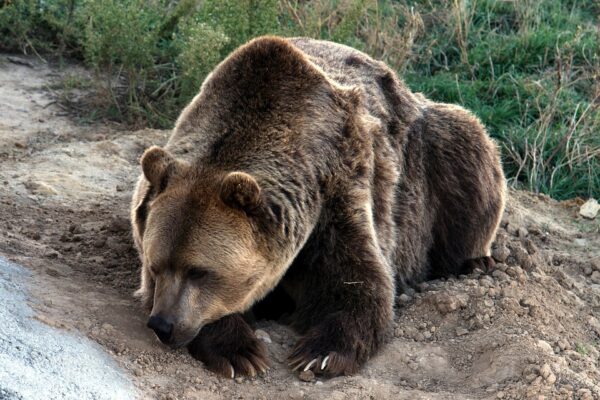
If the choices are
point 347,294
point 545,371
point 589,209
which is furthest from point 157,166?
point 589,209

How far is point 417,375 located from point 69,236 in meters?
2.27

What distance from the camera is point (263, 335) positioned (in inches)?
187

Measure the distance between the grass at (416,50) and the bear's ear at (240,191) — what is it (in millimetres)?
3221

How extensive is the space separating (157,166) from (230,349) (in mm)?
913

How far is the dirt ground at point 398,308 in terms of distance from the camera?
4293 millimetres

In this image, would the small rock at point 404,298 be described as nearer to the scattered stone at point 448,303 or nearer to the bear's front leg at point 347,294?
the scattered stone at point 448,303

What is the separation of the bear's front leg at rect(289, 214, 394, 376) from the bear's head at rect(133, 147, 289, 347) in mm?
391

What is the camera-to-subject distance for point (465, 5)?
9.62m

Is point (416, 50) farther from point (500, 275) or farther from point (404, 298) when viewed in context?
point (404, 298)

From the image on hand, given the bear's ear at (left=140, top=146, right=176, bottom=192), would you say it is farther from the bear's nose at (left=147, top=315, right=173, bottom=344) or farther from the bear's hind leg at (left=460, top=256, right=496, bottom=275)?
the bear's hind leg at (left=460, top=256, right=496, bottom=275)

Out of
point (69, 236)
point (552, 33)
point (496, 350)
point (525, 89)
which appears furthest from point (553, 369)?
point (552, 33)

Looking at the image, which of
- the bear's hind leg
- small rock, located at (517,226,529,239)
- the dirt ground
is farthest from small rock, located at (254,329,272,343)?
small rock, located at (517,226,529,239)

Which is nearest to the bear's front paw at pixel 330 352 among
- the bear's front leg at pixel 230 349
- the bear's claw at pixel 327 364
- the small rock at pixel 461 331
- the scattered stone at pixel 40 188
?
the bear's claw at pixel 327 364

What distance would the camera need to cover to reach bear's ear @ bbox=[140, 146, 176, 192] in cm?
436
